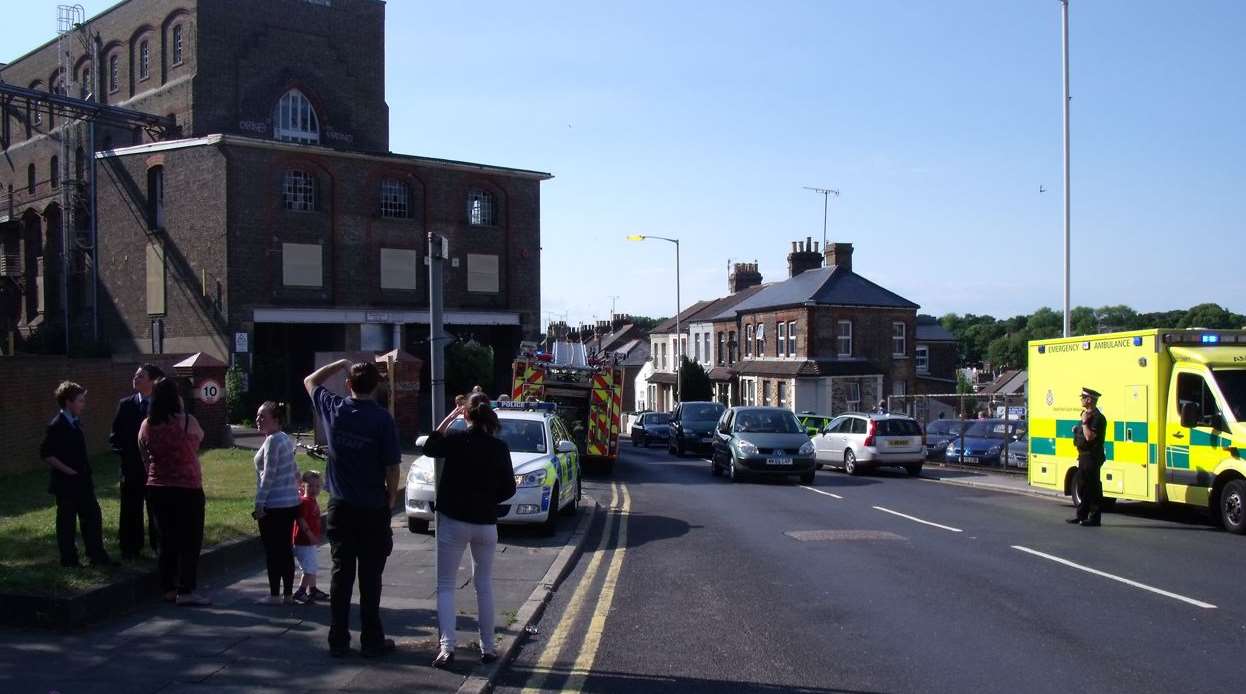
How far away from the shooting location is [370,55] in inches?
1912

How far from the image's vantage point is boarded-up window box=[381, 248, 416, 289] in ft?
140

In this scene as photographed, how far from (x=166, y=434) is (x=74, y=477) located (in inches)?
38.5

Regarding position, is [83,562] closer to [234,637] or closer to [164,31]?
[234,637]

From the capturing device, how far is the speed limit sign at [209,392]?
2141 centimetres

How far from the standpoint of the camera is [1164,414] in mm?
15328

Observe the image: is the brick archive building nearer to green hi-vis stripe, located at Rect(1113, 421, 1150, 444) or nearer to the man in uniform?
green hi-vis stripe, located at Rect(1113, 421, 1150, 444)

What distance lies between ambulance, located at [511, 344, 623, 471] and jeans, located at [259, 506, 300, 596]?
16646 millimetres

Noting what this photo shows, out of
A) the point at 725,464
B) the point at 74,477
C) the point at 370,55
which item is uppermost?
the point at 370,55

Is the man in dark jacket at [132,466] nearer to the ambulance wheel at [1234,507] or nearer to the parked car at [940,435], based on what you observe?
the ambulance wheel at [1234,507]

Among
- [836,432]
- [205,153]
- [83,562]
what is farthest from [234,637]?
[205,153]

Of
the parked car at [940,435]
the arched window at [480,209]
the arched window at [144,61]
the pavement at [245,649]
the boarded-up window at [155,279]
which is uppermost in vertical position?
the arched window at [144,61]

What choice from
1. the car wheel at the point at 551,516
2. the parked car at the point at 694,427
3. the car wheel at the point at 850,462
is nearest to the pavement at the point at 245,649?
the car wheel at the point at 551,516

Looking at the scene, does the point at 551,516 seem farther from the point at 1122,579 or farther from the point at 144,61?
the point at 144,61

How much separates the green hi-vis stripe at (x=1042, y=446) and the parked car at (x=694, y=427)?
1694 cm
